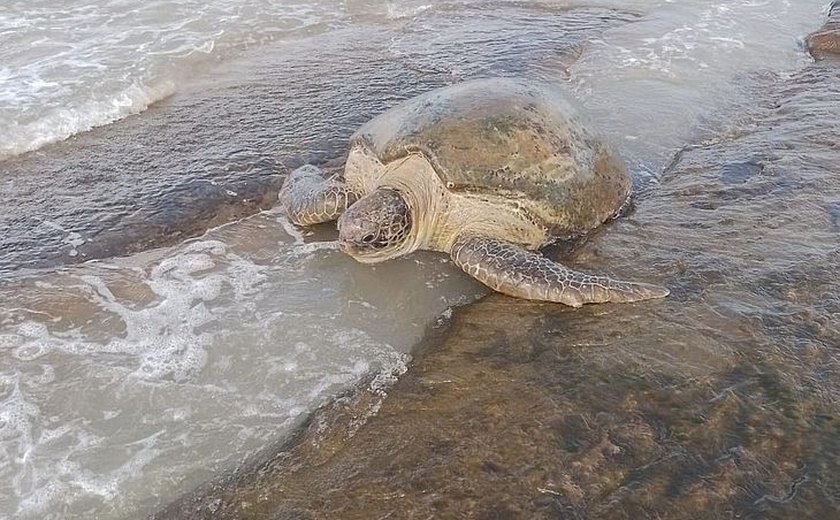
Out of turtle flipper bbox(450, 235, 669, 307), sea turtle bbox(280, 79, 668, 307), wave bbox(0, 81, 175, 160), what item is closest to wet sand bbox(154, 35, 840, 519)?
turtle flipper bbox(450, 235, 669, 307)

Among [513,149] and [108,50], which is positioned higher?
[513,149]

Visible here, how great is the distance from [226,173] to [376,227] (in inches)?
63.5

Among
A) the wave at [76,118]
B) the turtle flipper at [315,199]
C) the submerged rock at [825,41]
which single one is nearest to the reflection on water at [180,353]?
the turtle flipper at [315,199]

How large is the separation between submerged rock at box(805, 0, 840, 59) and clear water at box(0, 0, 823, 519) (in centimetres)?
18

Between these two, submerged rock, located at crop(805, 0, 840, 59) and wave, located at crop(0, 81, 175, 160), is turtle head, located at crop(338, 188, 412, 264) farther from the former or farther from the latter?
submerged rock, located at crop(805, 0, 840, 59)

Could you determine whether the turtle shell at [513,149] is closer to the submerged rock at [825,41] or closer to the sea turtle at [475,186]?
the sea turtle at [475,186]

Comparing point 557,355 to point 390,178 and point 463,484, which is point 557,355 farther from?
point 390,178

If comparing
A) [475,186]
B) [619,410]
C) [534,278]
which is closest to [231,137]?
[475,186]

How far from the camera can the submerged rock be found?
7.18 metres

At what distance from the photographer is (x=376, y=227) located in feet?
13.0

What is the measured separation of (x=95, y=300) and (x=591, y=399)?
102 inches

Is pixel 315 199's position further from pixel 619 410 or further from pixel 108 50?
pixel 108 50

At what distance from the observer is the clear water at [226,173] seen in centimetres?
287

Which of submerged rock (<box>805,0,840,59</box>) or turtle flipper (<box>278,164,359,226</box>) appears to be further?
submerged rock (<box>805,0,840,59</box>)
